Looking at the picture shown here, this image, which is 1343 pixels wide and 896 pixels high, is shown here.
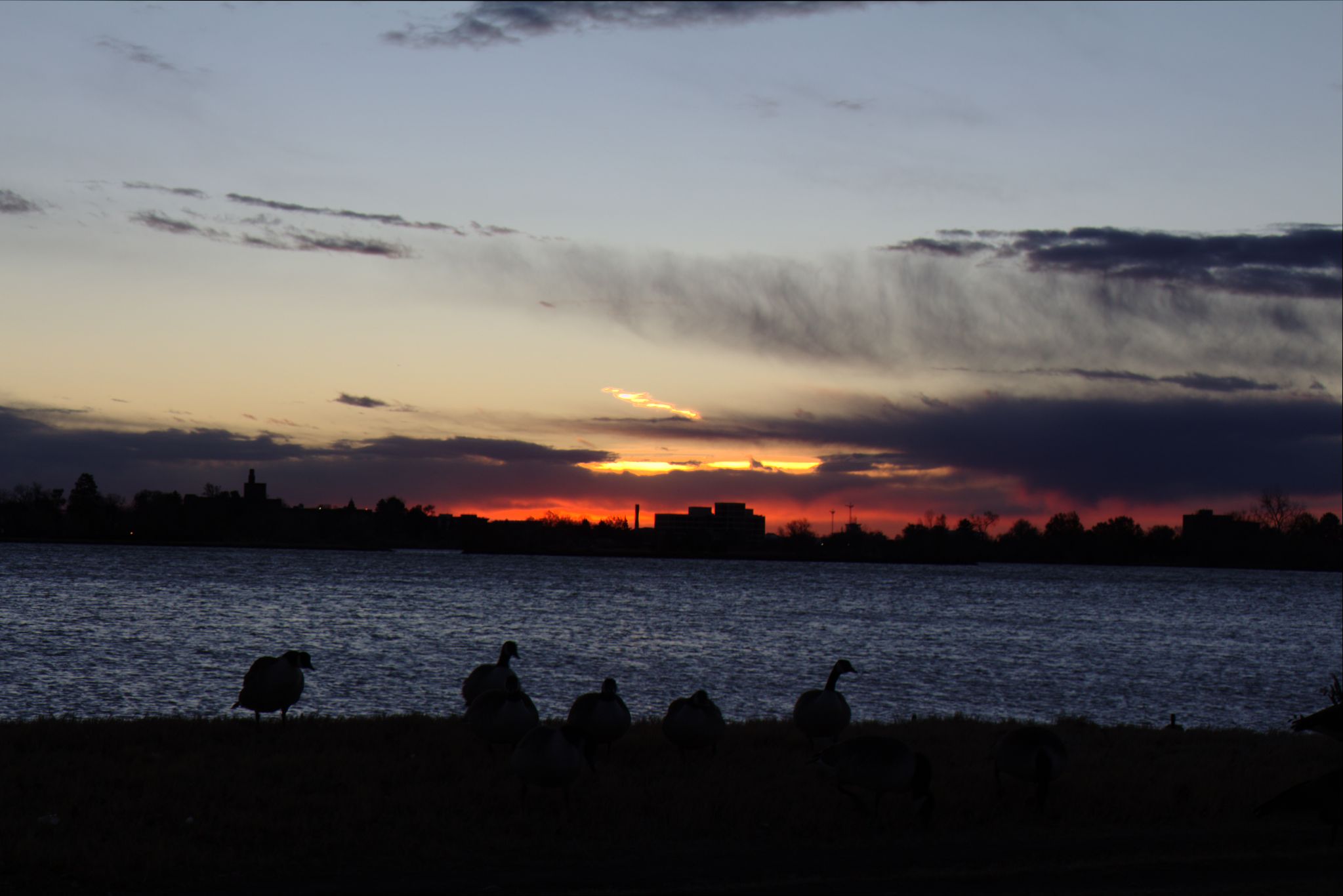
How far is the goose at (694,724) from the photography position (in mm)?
18344

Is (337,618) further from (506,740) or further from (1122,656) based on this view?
Answer: (506,740)

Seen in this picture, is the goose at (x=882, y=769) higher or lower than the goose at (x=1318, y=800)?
lower

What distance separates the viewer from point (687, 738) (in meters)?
18.4

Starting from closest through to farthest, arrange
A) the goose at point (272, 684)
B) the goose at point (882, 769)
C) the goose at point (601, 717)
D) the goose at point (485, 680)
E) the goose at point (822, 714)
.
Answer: the goose at point (882, 769), the goose at point (601, 717), the goose at point (822, 714), the goose at point (272, 684), the goose at point (485, 680)

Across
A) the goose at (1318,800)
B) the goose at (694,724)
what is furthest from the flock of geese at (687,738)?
the goose at (1318,800)

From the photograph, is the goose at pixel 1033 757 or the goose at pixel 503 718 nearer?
the goose at pixel 1033 757

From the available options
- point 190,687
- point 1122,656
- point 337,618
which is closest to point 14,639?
point 190,687

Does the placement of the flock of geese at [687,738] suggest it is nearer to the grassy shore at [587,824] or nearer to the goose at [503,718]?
the goose at [503,718]

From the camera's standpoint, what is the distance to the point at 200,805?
14.8 metres

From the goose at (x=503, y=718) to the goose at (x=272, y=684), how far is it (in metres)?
→ 3.86

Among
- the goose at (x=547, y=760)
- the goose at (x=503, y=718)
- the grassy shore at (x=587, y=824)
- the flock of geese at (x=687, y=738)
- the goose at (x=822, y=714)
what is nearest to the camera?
the grassy shore at (x=587, y=824)

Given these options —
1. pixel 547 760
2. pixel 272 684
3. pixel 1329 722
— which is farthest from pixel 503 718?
pixel 1329 722

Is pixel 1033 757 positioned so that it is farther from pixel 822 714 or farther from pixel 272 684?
pixel 272 684

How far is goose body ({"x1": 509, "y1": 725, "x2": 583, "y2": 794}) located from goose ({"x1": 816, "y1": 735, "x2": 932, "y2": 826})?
3.42 meters
